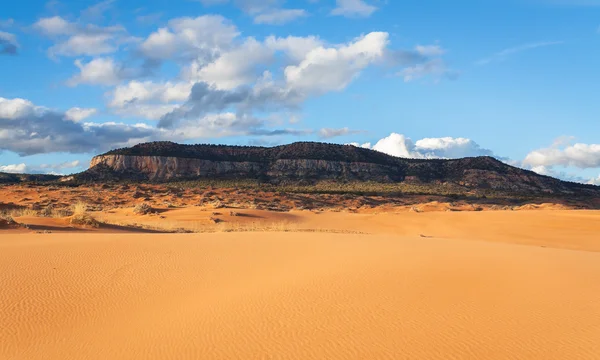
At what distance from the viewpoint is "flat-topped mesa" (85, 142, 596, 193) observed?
262 feet

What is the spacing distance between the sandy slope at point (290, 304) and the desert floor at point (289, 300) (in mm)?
25

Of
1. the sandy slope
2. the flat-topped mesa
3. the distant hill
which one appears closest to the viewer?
the sandy slope

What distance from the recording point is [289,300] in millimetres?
7590

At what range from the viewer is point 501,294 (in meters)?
8.15

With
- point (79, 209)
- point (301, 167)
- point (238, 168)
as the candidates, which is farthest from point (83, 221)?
point (301, 167)

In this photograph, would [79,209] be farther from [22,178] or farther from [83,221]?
[22,178]

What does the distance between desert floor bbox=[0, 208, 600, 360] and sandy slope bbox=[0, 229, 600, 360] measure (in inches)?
1.0

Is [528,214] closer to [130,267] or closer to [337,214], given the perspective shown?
[337,214]

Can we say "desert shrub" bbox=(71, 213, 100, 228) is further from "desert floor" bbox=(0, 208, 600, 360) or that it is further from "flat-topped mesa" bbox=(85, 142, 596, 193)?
"flat-topped mesa" bbox=(85, 142, 596, 193)

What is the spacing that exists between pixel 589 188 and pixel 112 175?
86230 mm

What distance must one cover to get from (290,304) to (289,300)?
20cm

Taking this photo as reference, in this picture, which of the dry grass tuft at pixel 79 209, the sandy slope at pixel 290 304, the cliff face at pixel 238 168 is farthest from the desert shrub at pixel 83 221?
the cliff face at pixel 238 168

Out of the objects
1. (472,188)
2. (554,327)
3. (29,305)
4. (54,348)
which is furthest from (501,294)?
(472,188)

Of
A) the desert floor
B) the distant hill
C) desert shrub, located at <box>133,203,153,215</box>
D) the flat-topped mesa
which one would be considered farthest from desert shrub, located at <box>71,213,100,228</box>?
the distant hill
